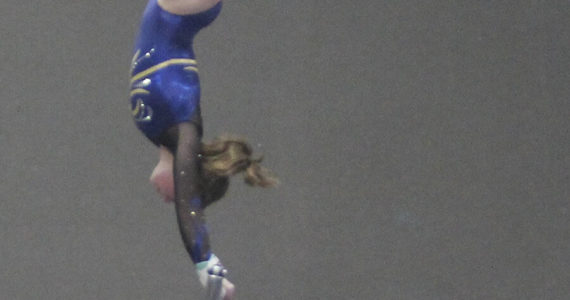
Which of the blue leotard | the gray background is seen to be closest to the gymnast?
the blue leotard

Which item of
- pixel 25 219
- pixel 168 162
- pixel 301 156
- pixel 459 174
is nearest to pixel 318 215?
pixel 301 156

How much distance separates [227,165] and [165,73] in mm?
292

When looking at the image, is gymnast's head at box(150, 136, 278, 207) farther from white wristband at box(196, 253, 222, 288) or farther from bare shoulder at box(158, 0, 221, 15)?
bare shoulder at box(158, 0, 221, 15)

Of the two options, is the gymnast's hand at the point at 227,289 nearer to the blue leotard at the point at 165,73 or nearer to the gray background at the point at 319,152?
the blue leotard at the point at 165,73

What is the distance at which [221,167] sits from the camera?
8.21 feet

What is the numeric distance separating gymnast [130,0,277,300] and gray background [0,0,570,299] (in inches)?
69.4

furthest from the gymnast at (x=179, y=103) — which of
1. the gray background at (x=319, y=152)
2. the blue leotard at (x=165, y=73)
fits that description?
the gray background at (x=319, y=152)

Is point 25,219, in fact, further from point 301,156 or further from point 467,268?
point 467,268

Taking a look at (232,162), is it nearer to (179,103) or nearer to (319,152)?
(179,103)

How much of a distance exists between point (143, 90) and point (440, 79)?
222 cm

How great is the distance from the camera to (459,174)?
4.49 metres

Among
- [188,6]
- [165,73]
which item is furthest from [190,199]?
[188,6]

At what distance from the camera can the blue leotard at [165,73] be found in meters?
2.51

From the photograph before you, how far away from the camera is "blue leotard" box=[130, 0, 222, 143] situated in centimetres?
251
